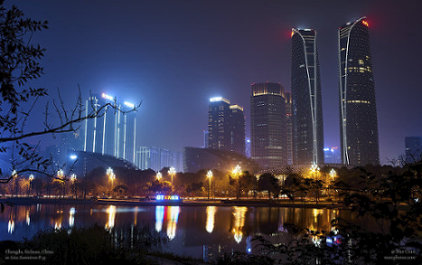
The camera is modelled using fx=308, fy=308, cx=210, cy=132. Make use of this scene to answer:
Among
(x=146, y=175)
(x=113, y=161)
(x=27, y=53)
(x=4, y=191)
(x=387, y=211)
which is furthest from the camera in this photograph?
(x=113, y=161)

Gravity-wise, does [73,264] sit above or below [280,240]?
above

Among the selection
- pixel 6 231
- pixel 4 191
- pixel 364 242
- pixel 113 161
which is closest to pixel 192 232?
pixel 6 231

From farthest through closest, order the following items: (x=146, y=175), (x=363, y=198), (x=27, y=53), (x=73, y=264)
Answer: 1. (x=146, y=175)
2. (x=73, y=264)
3. (x=27, y=53)
4. (x=363, y=198)

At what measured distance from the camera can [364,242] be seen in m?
5.38

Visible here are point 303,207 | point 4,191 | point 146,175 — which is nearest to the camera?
point 303,207

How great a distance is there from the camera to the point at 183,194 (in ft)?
343

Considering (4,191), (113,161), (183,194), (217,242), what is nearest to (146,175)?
(183,194)

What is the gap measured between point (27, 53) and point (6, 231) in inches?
1054

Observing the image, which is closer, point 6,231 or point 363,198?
point 363,198

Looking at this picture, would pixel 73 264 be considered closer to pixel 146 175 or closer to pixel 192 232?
pixel 192 232

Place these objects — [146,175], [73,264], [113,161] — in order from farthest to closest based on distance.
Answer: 1. [113,161]
2. [146,175]
3. [73,264]

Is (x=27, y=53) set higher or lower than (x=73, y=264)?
higher

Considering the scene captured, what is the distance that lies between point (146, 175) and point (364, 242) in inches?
4419

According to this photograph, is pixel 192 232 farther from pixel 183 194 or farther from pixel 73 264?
pixel 183 194
